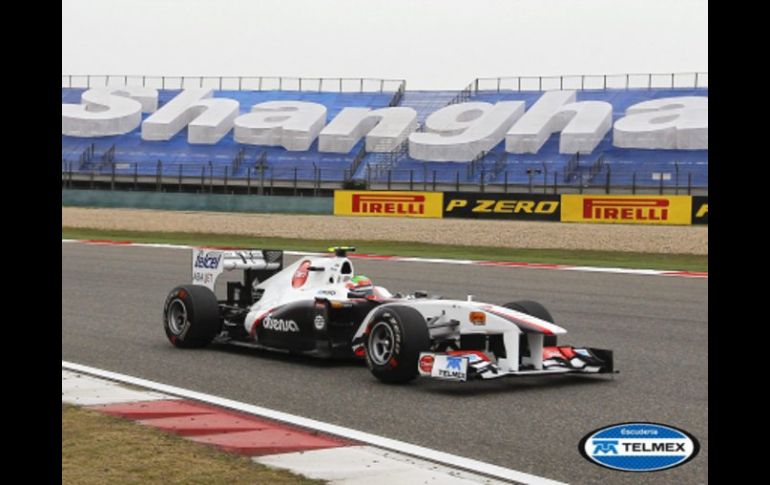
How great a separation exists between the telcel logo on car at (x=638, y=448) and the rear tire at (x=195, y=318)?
14.9 feet

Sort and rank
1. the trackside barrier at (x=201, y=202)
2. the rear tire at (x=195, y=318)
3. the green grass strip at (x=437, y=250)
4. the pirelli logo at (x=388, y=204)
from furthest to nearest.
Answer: the trackside barrier at (x=201, y=202)
the pirelli logo at (x=388, y=204)
the green grass strip at (x=437, y=250)
the rear tire at (x=195, y=318)

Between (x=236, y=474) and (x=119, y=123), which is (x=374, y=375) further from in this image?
(x=119, y=123)

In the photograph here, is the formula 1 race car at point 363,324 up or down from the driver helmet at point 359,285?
down

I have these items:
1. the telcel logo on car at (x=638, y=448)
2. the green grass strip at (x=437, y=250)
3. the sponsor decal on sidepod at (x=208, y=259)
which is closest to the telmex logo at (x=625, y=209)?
the green grass strip at (x=437, y=250)

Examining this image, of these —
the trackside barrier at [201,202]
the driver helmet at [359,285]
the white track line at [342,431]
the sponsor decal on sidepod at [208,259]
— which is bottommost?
the white track line at [342,431]

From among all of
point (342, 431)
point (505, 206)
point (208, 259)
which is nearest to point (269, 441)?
point (342, 431)

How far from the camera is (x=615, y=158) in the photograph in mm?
43656

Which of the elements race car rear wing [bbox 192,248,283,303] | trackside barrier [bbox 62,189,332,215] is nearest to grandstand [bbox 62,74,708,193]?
trackside barrier [bbox 62,189,332,215]

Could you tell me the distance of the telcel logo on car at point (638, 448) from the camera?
19.1ft

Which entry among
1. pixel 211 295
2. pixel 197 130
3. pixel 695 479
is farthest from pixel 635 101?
pixel 695 479

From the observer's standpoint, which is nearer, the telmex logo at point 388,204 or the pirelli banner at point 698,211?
the pirelli banner at point 698,211

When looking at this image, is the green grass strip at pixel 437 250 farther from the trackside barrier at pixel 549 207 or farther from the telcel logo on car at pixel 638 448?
the telcel logo on car at pixel 638 448

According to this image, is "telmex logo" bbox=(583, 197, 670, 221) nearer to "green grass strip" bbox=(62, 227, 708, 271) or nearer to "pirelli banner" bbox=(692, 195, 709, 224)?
"pirelli banner" bbox=(692, 195, 709, 224)

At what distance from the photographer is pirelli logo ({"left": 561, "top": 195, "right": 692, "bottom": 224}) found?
2723 centimetres
